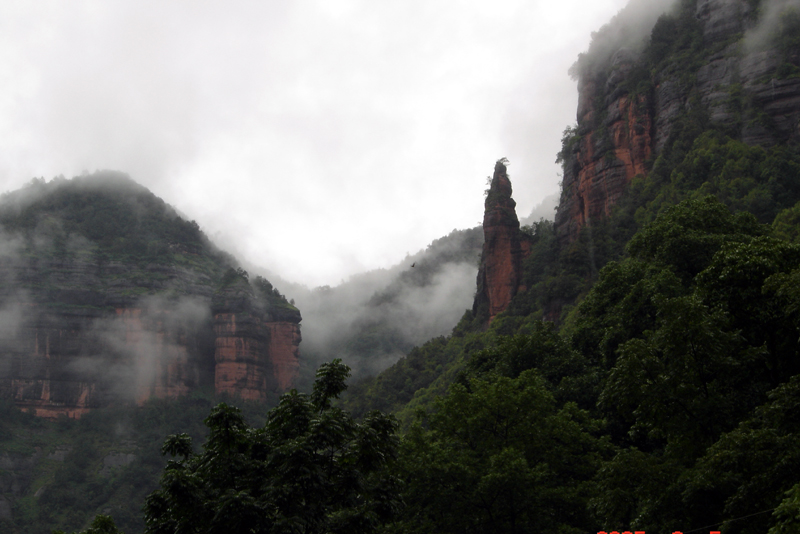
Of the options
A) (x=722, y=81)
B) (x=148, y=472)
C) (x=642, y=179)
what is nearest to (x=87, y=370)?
(x=148, y=472)

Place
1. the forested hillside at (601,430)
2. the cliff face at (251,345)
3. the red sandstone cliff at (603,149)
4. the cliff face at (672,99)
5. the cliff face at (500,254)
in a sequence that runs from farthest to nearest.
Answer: the cliff face at (251,345)
the cliff face at (500,254)
the red sandstone cliff at (603,149)
the cliff face at (672,99)
the forested hillside at (601,430)

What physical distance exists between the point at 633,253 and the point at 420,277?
15674 cm

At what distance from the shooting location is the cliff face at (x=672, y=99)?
211ft

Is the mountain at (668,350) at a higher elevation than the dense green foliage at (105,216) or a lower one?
lower

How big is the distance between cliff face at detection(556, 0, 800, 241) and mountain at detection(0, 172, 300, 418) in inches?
3109

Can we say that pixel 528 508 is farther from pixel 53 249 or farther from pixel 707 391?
pixel 53 249

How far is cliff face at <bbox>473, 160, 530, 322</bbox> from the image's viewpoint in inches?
3570

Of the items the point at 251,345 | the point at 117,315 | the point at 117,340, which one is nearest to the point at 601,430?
the point at 251,345

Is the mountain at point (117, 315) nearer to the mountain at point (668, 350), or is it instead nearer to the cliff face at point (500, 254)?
the cliff face at point (500, 254)

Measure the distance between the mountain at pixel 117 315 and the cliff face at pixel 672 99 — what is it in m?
79.0

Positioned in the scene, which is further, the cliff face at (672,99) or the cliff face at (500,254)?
the cliff face at (500,254)

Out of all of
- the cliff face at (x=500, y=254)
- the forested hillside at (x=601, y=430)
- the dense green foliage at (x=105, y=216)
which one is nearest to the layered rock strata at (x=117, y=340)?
the dense green foliage at (x=105, y=216)

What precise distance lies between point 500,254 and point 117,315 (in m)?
82.6

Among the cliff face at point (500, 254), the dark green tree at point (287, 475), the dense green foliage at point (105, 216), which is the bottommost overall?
the dark green tree at point (287, 475)
